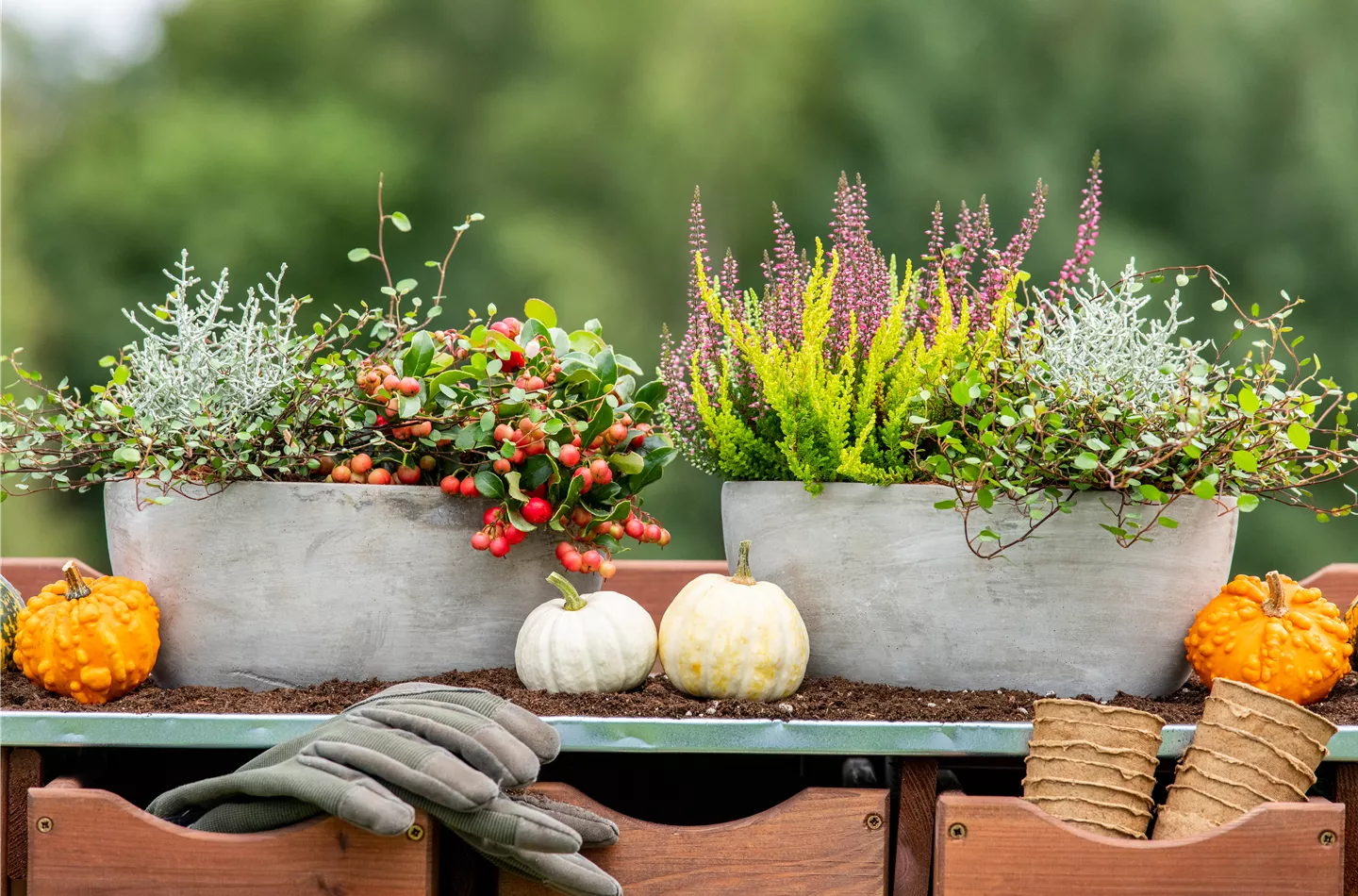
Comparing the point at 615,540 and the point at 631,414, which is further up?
the point at 631,414

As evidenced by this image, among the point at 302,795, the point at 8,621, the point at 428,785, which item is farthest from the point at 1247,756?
the point at 8,621

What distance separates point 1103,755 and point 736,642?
367 mm

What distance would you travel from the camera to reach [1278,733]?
110 cm

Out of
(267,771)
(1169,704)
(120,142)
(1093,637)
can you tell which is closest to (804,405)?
(1093,637)

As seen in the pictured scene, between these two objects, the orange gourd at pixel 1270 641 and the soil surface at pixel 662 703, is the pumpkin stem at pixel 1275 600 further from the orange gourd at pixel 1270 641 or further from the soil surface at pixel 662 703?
the soil surface at pixel 662 703

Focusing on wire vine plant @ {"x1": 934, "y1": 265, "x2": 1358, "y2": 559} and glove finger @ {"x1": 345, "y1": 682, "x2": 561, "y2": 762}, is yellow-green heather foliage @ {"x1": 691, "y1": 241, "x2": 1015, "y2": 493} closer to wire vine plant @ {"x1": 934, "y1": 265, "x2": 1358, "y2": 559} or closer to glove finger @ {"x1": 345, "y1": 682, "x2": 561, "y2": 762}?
wire vine plant @ {"x1": 934, "y1": 265, "x2": 1358, "y2": 559}

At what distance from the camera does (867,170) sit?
21.5ft

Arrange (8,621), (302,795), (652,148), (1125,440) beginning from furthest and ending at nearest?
(652,148) < (8,621) < (1125,440) < (302,795)

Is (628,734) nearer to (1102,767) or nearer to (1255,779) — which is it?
(1102,767)

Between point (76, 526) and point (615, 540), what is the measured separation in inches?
207

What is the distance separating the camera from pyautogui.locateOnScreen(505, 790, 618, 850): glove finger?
108 cm

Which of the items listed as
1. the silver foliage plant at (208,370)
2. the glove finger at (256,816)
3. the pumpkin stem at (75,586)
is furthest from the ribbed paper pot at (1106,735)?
the pumpkin stem at (75,586)

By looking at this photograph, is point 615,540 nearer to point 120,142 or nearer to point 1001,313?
point 1001,313

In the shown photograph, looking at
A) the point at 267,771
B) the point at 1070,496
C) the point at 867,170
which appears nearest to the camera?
the point at 267,771
